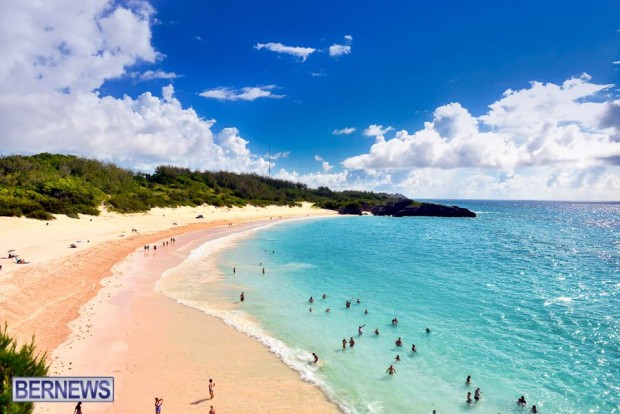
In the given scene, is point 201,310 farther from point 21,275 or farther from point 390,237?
point 390,237

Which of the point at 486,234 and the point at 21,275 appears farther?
the point at 486,234

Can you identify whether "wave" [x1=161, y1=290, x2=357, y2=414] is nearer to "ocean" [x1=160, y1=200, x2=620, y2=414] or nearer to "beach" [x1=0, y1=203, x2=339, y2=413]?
"ocean" [x1=160, y1=200, x2=620, y2=414]

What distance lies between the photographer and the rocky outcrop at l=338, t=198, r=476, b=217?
143 metres

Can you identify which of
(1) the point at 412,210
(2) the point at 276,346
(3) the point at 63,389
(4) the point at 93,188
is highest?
(4) the point at 93,188

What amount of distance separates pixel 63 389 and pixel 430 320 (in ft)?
89.9

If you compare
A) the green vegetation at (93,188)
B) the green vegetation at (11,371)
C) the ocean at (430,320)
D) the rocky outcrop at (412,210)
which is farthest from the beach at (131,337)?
the rocky outcrop at (412,210)

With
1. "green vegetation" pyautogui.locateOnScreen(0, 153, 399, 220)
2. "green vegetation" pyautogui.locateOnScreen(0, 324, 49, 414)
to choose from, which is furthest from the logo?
"green vegetation" pyautogui.locateOnScreen(0, 153, 399, 220)

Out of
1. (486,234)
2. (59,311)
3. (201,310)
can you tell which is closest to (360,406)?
(201,310)

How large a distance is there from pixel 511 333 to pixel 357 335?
11.1m

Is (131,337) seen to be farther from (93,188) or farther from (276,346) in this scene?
(93,188)

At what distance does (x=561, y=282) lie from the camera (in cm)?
4103

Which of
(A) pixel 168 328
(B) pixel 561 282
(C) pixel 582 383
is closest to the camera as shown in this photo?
(C) pixel 582 383

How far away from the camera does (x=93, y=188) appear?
82.6m

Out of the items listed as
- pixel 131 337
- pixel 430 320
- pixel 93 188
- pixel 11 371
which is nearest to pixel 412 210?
pixel 93 188
